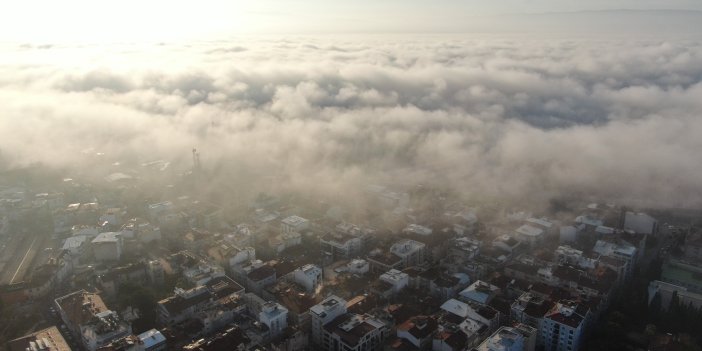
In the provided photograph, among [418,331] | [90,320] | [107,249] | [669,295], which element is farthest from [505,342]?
[107,249]

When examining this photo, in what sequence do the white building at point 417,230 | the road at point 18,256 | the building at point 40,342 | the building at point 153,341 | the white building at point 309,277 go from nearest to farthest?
the building at point 153,341, the building at point 40,342, the white building at point 309,277, the road at point 18,256, the white building at point 417,230

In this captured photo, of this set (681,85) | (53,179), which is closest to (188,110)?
(53,179)

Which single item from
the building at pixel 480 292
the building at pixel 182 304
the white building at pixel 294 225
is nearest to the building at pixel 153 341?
the building at pixel 182 304

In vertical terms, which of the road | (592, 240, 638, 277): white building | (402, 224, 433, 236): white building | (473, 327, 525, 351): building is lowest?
the road

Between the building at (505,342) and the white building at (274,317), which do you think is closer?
the building at (505,342)

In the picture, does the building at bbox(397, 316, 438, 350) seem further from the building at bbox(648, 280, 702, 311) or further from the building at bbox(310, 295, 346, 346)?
the building at bbox(648, 280, 702, 311)

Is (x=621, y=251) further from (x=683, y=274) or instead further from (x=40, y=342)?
(x=40, y=342)

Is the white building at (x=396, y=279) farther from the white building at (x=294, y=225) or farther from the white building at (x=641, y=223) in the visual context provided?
the white building at (x=641, y=223)

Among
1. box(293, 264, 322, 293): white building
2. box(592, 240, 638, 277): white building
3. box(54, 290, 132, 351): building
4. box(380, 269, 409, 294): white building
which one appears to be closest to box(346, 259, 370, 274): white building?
box(380, 269, 409, 294): white building
